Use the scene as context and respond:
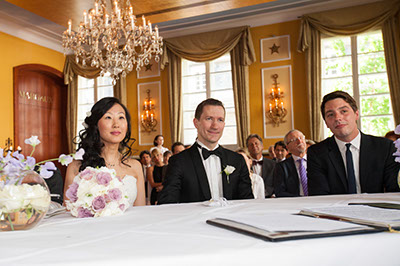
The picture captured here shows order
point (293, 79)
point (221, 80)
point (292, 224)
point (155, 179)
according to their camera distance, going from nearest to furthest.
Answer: point (292, 224)
point (155, 179)
point (293, 79)
point (221, 80)

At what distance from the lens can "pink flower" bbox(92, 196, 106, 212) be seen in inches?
64.4

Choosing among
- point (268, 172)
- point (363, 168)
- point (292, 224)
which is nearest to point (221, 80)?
point (268, 172)

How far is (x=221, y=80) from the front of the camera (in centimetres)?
1005

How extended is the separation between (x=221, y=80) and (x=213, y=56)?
26.4 inches

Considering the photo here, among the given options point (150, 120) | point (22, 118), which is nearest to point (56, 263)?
point (150, 120)

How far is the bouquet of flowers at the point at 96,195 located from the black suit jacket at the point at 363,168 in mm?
1810

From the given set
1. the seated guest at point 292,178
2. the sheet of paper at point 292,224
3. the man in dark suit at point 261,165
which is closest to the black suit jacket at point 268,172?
the man in dark suit at point 261,165

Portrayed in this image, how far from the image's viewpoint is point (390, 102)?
27.7ft

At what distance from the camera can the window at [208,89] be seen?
9.92 meters

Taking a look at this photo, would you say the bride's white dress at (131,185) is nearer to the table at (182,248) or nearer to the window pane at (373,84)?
the table at (182,248)

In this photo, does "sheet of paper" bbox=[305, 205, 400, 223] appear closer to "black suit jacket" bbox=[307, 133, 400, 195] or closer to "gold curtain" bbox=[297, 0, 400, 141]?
"black suit jacket" bbox=[307, 133, 400, 195]

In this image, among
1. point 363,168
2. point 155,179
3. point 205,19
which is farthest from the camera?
point 205,19

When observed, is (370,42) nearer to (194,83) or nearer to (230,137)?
(230,137)

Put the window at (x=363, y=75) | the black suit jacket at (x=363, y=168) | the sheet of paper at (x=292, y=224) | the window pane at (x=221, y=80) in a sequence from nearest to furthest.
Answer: the sheet of paper at (x=292, y=224) < the black suit jacket at (x=363, y=168) < the window at (x=363, y=75) < the window pane at (x=221, y=80)
